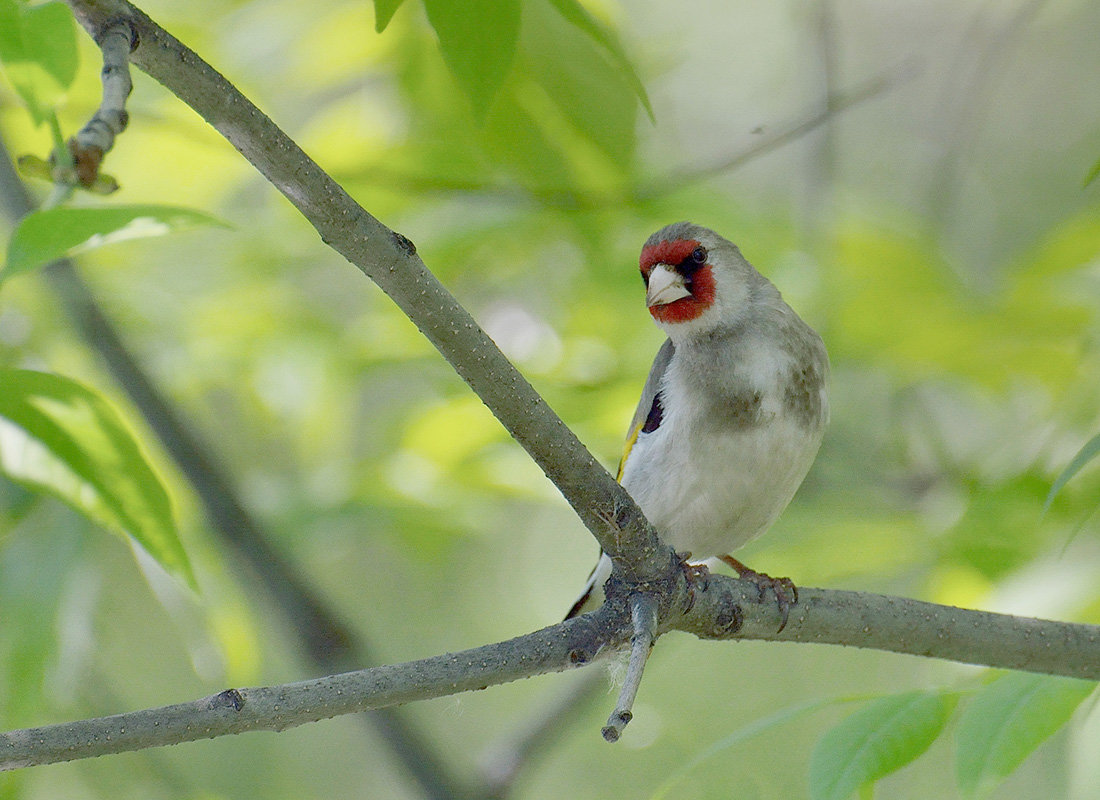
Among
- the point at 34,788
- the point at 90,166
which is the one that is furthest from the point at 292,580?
the point at 90,166

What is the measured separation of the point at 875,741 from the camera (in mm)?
2121

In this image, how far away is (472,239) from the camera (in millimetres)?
3525

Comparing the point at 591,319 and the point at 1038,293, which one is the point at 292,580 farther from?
the point at 1038,293

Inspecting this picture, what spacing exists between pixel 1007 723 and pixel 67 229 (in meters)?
1.82

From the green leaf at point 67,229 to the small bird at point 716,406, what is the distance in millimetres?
1709

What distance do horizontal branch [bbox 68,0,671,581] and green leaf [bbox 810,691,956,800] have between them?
620mm

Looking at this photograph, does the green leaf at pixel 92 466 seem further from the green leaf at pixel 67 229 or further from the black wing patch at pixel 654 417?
the black wing patch at pixel 654 417

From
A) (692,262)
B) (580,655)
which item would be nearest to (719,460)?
(692,262)

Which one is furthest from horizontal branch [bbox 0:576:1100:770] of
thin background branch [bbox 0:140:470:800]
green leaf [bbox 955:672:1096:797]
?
thin background branch [bbox 0:140:470:800]

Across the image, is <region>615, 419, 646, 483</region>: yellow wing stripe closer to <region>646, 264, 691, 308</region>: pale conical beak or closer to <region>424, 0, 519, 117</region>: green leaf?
<region>646, 264, 691, 308</region>: pale conical beak

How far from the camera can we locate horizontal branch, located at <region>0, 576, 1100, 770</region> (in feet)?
5.18

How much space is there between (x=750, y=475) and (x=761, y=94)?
407 cm

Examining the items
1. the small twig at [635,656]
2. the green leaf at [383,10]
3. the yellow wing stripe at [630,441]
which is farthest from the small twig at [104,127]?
the yellow wing stripe at [630,441]

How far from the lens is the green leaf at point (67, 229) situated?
172 centimetres
